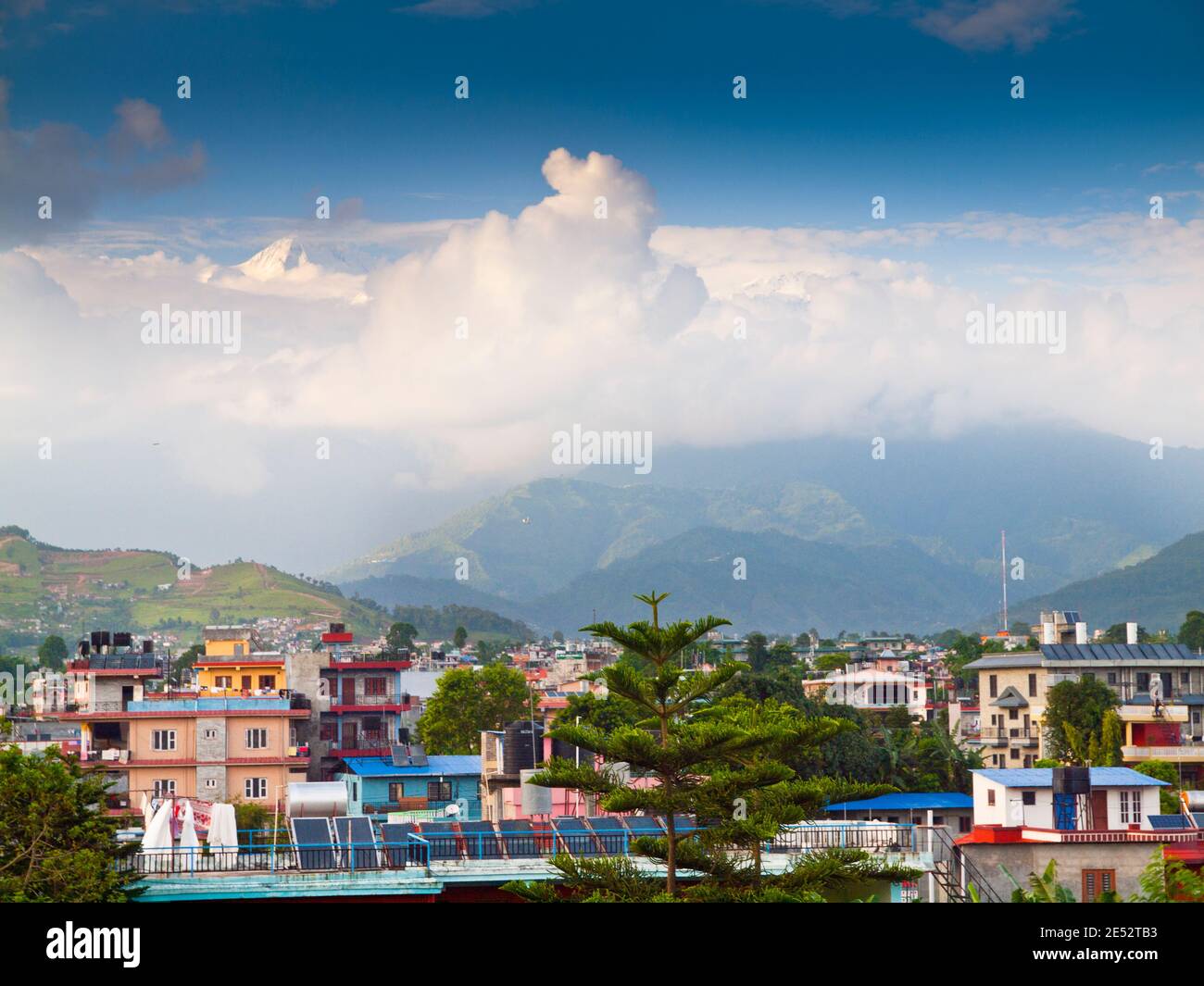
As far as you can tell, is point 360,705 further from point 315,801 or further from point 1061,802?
point 1061,802

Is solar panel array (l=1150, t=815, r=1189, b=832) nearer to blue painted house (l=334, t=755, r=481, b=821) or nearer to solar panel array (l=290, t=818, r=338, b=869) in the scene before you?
solar panel array (l=290, t=818, r=338, b=869)

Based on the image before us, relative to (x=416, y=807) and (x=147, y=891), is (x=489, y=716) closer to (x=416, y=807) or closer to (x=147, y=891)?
(x=416, y=807)

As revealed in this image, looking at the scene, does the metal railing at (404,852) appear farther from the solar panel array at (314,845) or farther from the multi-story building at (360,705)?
the multi-story building at (360,705)

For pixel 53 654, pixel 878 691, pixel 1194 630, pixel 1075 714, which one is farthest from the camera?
pixel 53 654

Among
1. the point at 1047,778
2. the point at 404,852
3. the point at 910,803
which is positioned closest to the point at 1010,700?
the point at 910,803

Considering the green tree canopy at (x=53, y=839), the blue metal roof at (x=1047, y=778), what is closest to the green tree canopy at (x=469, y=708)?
the blue metal roof at (x=1047, y=778)

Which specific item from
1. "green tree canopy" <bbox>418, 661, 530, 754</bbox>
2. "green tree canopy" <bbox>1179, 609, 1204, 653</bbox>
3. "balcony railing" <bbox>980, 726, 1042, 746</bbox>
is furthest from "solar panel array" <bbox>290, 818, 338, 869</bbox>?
"green tree canopy" <bbox>1179, 609, 1204, 653</bbox>
